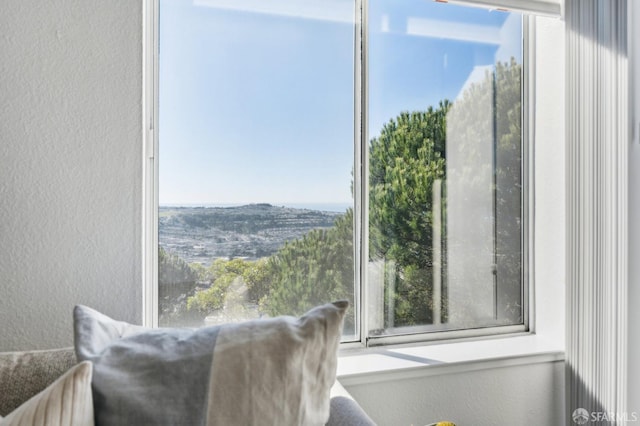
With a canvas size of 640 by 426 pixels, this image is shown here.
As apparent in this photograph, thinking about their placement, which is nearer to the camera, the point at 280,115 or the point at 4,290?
the point at 4,290

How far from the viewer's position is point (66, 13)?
121 cm

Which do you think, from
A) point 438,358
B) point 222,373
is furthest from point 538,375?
point 222,373

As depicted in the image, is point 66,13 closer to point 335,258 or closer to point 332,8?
point 332,8

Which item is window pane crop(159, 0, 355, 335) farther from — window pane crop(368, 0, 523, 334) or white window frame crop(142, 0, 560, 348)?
window pane crop(368, 0, 523, 334)

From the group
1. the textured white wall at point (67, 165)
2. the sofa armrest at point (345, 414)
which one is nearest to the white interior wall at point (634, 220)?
the sofa armrest at point (345, 414)

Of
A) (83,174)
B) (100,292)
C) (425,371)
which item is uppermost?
(83,174)

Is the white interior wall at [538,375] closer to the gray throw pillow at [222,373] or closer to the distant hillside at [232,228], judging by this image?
the distant hillside at [232,228]

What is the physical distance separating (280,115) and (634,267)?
1.36 meters

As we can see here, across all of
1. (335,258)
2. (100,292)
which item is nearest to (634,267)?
(335,258)

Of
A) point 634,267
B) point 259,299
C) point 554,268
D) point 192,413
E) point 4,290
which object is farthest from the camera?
point 554,268

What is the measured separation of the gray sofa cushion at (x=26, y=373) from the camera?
2.79 feet

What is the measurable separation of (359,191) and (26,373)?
119 cm

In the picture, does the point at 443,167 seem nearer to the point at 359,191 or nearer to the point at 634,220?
the point at 359,191

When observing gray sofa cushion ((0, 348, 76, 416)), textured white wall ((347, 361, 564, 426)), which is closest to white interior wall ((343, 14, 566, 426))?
textured white wall ((347, 361, 564, 426))
